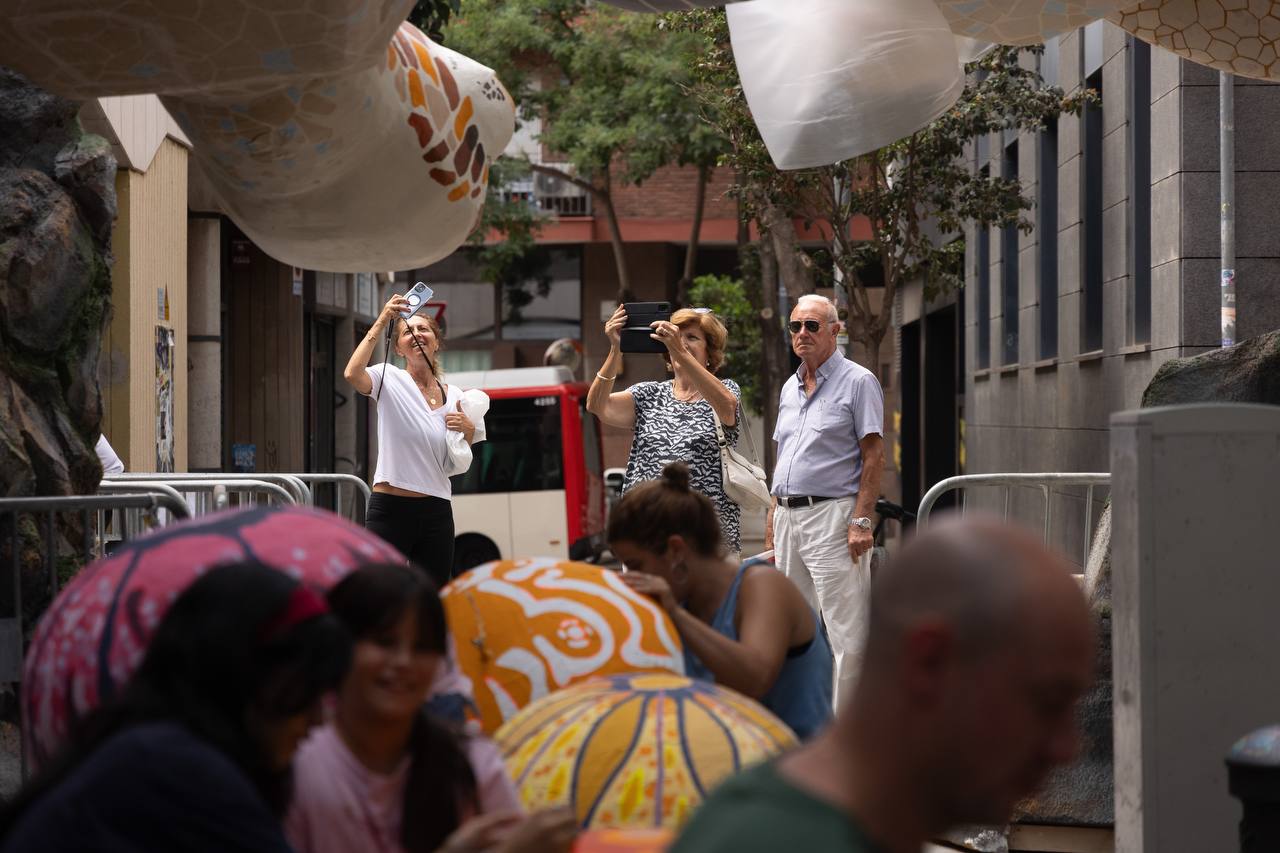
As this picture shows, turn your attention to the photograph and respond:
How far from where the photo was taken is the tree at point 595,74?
27.2 meters

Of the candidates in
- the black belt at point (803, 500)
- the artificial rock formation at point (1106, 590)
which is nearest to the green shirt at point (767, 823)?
the artificial rock formation at point (1106, 590)

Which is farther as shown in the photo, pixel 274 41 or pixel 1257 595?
pixel 1257 595

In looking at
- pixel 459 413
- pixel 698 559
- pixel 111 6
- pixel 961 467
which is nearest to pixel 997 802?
pixel 698 559

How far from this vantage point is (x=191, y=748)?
2225 millimetres

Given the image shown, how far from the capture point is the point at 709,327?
8.19m

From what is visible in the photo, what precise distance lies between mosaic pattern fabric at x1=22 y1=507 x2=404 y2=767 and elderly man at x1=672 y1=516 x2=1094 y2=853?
3.98 feet

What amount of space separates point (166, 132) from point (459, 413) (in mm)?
6599

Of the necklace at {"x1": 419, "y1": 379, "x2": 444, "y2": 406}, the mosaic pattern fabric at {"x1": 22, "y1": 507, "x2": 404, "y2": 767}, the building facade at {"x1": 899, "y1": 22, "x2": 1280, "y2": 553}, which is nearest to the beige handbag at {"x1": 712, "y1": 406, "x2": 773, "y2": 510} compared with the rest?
the necklace at {"x1": 419, "y1": 379, "x2": 444, "y2": 406}

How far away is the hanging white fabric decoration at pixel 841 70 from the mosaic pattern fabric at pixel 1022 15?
0.25 feet

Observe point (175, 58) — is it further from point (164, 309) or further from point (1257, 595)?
point (164, 309)

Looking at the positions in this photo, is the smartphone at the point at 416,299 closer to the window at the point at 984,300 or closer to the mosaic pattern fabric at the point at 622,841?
the mosaic pattern fabric at the point at 622,841

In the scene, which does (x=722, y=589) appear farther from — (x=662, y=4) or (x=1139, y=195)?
(x=1139, y=195)

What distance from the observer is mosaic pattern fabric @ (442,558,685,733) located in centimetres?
335

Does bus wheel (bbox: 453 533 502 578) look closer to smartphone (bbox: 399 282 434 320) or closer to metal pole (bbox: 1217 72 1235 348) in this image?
metal pole (bbox: 1217 72 1235 348)
